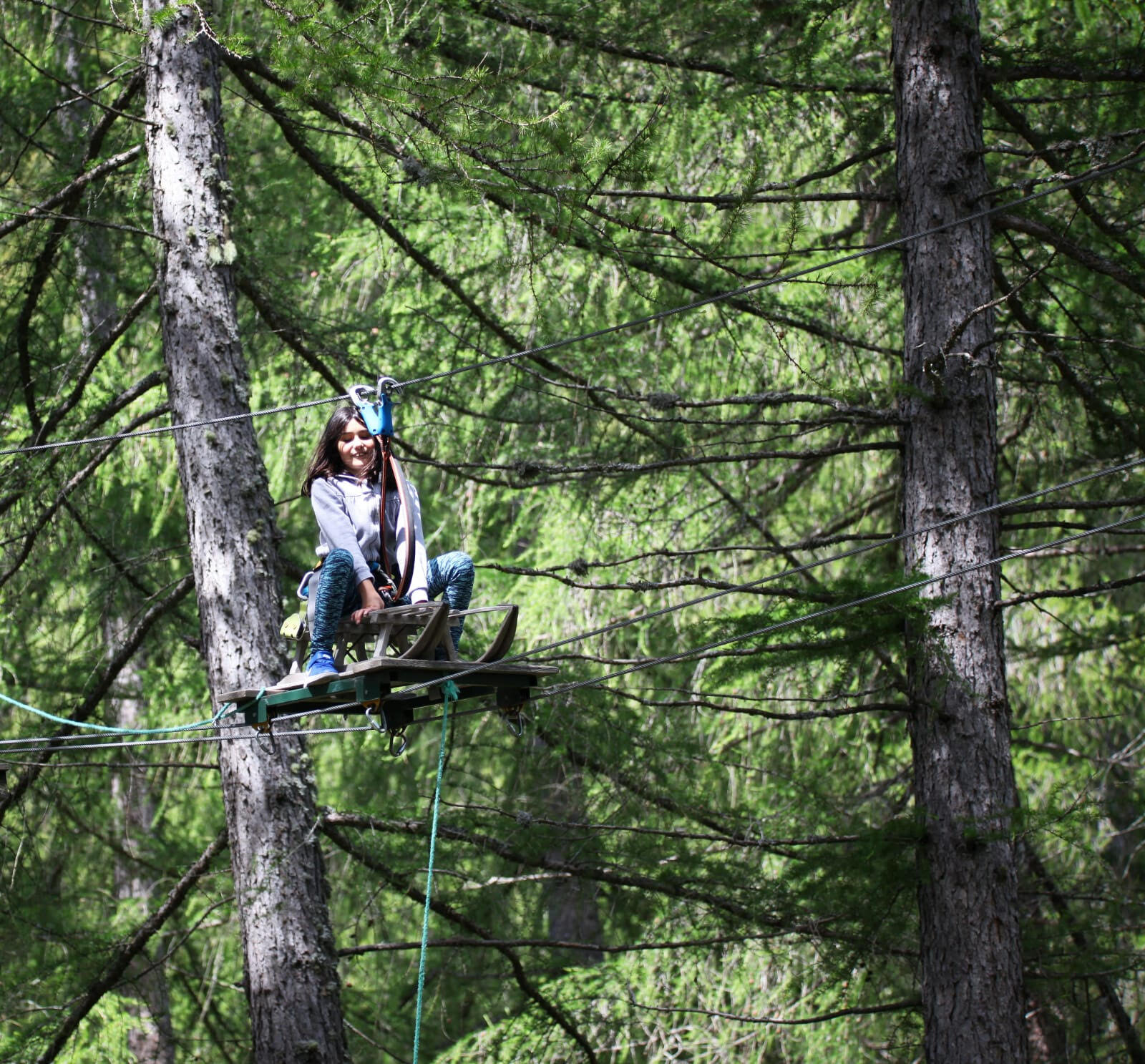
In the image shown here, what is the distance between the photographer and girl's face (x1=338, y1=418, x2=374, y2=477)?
4645mm

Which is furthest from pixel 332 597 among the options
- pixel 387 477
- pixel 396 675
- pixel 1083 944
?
pixel 1083 944

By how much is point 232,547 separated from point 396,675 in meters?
1.95

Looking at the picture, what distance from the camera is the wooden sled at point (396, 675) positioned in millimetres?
4160

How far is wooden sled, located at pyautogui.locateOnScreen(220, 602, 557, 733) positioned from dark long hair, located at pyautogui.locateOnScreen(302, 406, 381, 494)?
55 cm

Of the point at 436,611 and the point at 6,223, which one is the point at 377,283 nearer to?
the point at 6,223

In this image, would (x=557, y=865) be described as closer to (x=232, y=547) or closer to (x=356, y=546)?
(x=232, y=547)

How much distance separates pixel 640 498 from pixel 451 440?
4.48 ft

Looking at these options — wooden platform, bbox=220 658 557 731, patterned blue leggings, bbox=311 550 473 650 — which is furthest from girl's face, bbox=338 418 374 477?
wooden platform, bbox=220 658 557 731

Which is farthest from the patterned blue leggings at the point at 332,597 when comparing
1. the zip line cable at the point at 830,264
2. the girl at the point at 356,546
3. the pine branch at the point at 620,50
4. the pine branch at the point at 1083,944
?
the pine branch at the point at 1083,944

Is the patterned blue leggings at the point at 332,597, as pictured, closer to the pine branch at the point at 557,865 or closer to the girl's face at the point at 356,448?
the girl's face at the point at 356,448

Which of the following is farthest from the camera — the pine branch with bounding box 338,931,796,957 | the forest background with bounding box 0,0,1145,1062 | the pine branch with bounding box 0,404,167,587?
the pine branch with bounding box 0,404,167,587

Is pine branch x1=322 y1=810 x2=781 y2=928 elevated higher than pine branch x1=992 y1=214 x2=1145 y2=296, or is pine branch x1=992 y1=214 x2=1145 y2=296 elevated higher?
pine branch x1=992 y1=214 x2=1145 y2=296

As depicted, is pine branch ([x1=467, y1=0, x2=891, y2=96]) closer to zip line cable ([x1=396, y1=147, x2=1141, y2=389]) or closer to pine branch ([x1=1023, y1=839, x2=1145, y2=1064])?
zip line cable ([x1=396, y1=147, x2=1141, y2=389])

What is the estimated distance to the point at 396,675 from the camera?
165 inches
